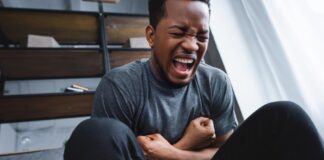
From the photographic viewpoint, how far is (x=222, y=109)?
880 millimetres

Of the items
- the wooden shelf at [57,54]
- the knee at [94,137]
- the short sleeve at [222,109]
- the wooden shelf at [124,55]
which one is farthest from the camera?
the wooden shelf at [124,55]

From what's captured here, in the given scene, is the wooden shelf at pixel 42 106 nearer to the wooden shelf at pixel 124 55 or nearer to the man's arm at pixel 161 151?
the wooden shelf at pixel 124 55

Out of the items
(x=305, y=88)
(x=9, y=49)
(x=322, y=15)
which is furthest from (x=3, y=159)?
(x=322, y=15)

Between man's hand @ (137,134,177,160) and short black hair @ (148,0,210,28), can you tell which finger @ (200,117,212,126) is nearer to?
man's hand @ (137,134,177,160)

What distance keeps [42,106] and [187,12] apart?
1.13 metres

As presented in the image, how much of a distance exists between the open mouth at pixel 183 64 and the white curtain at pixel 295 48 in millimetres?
435

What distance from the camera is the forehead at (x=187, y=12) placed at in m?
0.77

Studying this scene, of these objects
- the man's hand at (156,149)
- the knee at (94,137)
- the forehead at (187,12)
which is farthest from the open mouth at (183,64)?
the knee at (94,137)

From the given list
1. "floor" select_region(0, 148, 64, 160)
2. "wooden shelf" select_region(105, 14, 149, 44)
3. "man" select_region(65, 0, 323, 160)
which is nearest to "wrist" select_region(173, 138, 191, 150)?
"man" select_region(65, 0, 323, 160)

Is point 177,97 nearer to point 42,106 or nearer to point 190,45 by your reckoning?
point 190,45

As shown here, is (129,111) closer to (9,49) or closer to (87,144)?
(87,144)

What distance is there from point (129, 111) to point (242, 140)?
303mm

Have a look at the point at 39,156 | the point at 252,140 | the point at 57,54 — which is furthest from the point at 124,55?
the point at 252,140

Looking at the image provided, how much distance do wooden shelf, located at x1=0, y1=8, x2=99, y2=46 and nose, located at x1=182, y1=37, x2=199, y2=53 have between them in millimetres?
1051
